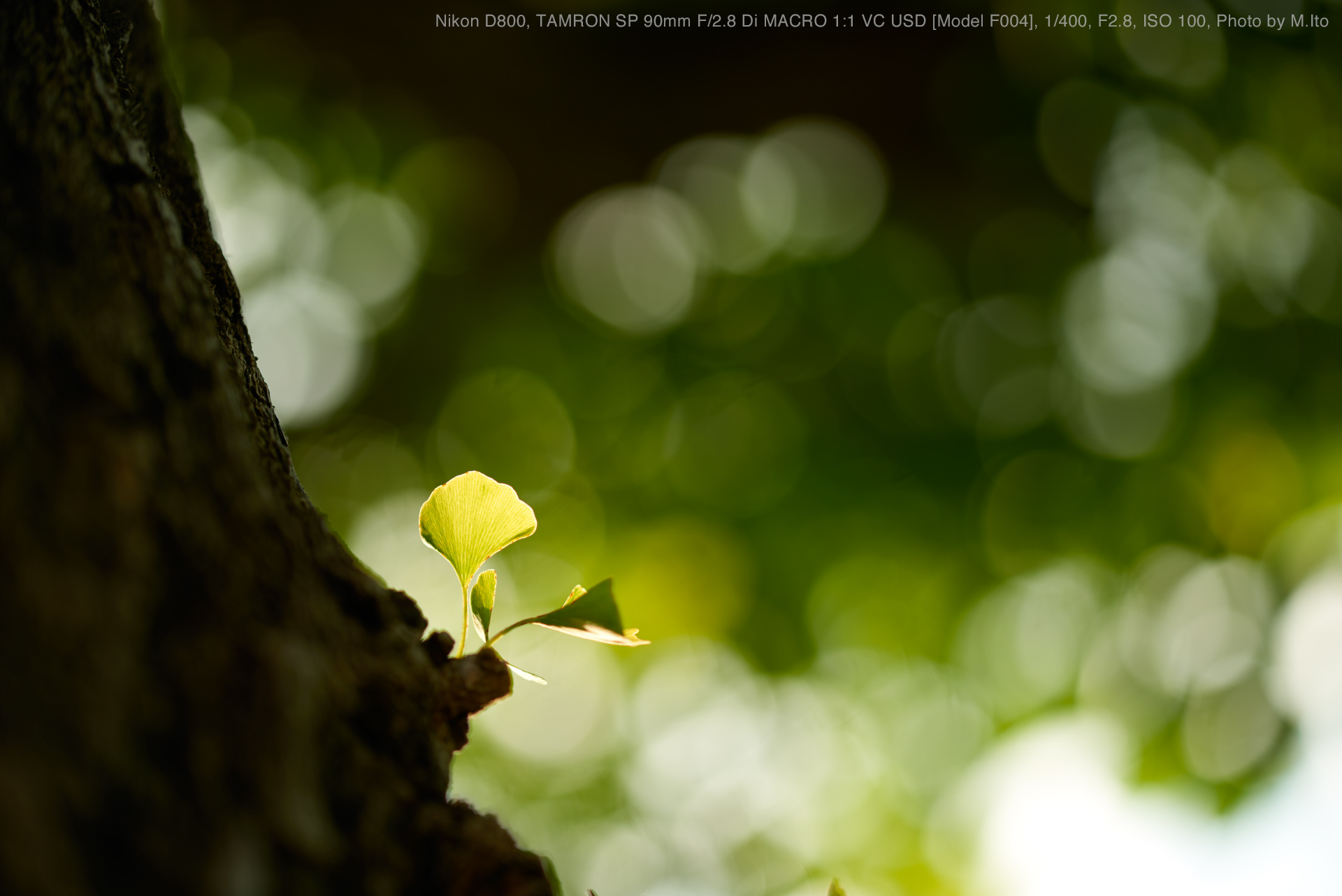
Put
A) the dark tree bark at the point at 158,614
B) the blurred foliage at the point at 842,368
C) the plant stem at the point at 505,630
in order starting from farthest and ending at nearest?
1. the blurred foliage at the point at 842,368
2. the plant stem at the point at 505,630
3. the dark tree bark at the point at 158,614

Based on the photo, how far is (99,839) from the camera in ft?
1.12

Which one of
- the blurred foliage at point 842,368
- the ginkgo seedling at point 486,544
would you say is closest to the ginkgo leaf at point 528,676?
the ginkgo seedling at point 486,544

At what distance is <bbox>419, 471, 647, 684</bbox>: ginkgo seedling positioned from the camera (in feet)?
2.02

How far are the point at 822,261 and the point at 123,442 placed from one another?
409 centimetres

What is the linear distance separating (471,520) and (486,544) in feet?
0.09

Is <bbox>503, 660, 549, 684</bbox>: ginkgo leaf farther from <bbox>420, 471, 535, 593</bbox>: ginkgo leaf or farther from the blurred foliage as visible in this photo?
the blurred foliage

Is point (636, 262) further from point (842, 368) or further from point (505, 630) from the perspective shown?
point (505, 630)

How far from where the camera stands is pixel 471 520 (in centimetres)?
66

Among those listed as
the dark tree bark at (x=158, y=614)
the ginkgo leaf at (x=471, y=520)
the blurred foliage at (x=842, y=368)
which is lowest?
the dark tree bark at (x=158, y=614)

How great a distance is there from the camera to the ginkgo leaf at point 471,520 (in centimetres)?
64

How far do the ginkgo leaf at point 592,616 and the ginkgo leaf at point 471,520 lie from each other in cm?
8

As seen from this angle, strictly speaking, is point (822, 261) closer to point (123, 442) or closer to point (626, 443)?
point (626, 443)

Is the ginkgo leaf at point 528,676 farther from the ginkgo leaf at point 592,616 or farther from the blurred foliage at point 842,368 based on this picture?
the blurred foliage at point 842,368

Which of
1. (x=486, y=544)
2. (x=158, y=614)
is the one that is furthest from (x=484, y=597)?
(x=158, y=614)
